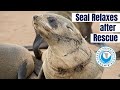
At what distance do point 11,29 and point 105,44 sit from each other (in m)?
2.63

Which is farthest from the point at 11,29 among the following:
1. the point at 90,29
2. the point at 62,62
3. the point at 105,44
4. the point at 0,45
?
the point at 62,62

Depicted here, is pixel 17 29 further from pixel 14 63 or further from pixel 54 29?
pixel 54 29

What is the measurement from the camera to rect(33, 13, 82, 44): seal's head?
14.7 feet

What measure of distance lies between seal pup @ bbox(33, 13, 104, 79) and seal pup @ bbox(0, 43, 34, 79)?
2.29 ft

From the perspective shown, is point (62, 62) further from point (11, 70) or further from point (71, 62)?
point (11, 70)

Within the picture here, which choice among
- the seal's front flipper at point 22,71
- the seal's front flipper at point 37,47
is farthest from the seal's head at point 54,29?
the seal's front flipper at point 37,47

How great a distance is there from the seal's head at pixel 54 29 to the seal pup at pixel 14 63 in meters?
1.00

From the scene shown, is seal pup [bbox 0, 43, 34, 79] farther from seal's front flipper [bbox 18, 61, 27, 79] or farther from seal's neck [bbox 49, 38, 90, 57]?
seal's neck [bbox 49, 38, 90, 57]

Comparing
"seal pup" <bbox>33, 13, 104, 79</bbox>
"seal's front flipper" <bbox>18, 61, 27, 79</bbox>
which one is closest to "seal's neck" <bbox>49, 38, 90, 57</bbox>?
"seal pup" <bbox>33, 13, 104, 79</bbox>

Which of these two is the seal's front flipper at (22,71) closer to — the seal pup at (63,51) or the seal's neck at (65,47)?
the seal pup at (63,51)

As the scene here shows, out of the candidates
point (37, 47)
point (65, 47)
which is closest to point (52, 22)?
point (65, 47)

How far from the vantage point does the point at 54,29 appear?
4.59 m

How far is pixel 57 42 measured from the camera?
462cm

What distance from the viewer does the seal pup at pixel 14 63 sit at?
5.43 meters
